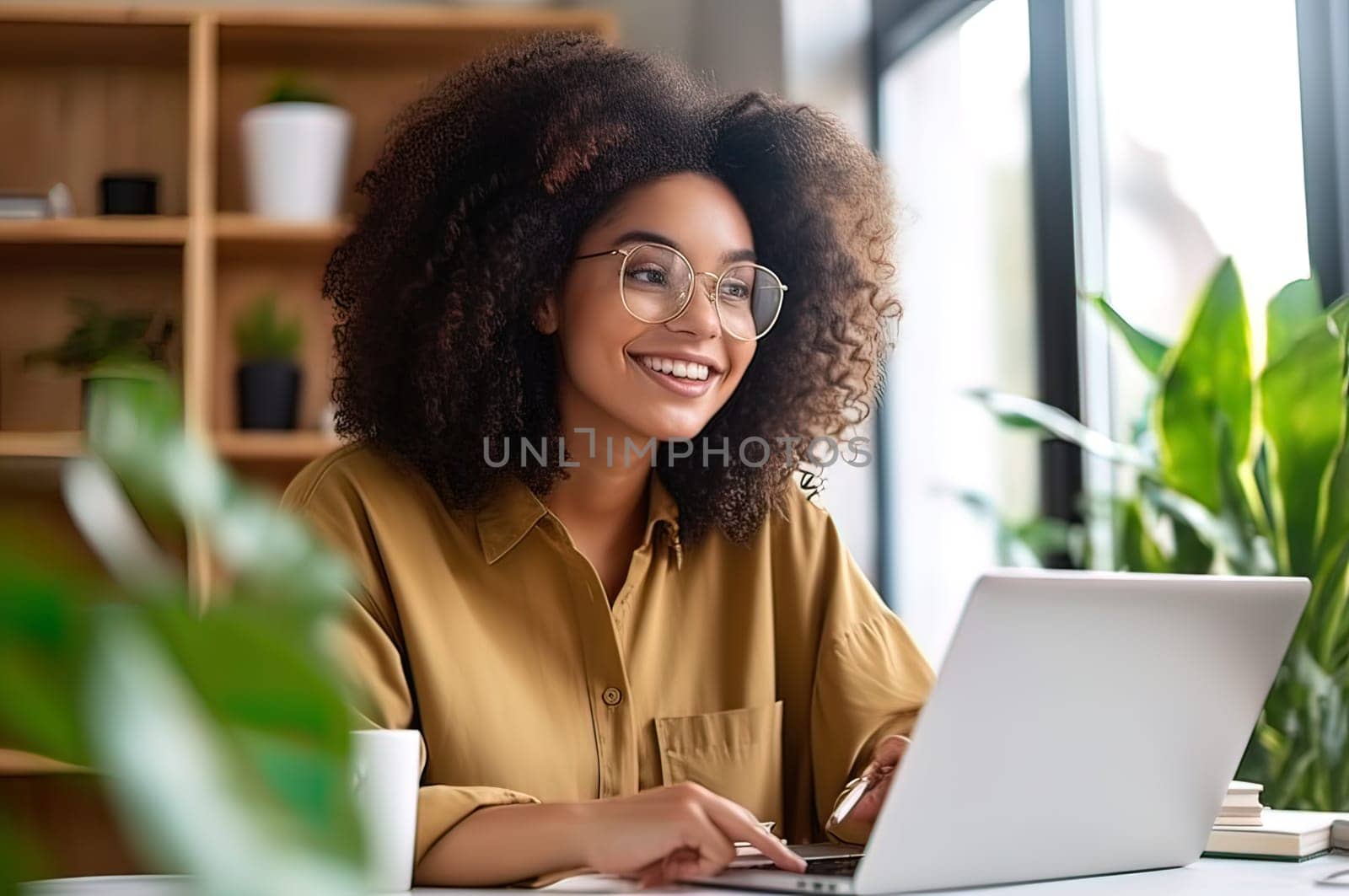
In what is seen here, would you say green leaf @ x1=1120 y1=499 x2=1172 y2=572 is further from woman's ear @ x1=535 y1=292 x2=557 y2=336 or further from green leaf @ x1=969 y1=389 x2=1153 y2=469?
woman's ear @ x1=535 y1=292 x2=557 y2=336

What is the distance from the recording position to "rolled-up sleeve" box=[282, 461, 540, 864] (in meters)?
1.06

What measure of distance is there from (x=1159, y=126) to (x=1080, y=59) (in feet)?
0.89

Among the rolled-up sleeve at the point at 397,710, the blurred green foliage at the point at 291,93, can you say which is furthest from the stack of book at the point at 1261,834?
the blurred green foliage at the point at 291,93

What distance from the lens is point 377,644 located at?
1.25 metres

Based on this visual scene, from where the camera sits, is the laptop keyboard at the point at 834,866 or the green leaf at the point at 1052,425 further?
the green leaf at the point at 1052,425

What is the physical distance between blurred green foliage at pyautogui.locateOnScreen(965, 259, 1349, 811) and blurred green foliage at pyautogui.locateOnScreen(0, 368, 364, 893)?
5.37ft

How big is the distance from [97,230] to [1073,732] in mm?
2575

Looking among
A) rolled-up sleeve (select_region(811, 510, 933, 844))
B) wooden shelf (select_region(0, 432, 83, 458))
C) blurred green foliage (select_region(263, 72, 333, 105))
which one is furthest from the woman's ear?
blurred green foliage (select_region(263, 72, 333, 105))

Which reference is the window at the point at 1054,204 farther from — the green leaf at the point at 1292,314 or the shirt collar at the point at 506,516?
the shirt collar at the point at 506,516

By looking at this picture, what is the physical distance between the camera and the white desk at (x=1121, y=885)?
901 mm

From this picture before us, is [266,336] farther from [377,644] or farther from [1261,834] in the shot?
[1261,834]

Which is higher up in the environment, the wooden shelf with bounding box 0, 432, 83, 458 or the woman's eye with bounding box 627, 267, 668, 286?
the woman's eye with bounding box 627, 267, 668, 286

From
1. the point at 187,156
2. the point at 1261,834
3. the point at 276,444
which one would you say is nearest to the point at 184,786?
the point at 1261,834

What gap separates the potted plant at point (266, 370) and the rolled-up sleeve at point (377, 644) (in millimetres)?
1721
